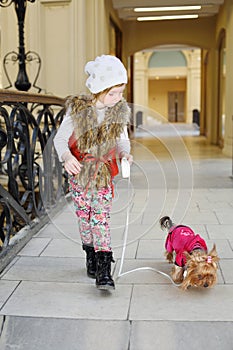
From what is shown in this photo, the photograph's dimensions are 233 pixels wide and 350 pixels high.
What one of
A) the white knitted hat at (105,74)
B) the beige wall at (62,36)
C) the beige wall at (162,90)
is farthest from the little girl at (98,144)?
the beige wall at (162,90)

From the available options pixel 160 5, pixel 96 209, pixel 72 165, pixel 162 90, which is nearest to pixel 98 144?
pixel 72 165

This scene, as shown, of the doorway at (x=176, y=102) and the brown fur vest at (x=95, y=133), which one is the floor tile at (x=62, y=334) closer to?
the brown fur vest at (x=95, y=133)

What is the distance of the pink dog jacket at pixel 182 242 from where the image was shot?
7.59 feet

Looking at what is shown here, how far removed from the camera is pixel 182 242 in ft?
7.77

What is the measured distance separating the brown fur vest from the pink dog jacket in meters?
0.47

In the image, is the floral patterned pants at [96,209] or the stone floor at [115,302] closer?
the stone floor at [115,302]

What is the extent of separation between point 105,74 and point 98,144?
12.4 inches

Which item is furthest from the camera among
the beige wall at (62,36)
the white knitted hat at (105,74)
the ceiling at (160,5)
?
the ceiling at (160,5)

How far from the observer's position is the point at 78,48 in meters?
7.27

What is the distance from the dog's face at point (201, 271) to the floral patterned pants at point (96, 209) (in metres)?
0.39

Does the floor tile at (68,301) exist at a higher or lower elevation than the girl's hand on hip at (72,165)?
lower

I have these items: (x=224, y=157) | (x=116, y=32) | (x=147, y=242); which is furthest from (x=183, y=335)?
(x=116, y=32)

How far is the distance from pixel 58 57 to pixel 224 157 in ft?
11.0

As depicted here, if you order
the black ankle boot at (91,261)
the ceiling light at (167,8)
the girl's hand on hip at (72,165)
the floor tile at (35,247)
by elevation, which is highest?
the ceiling light at (167,8)
